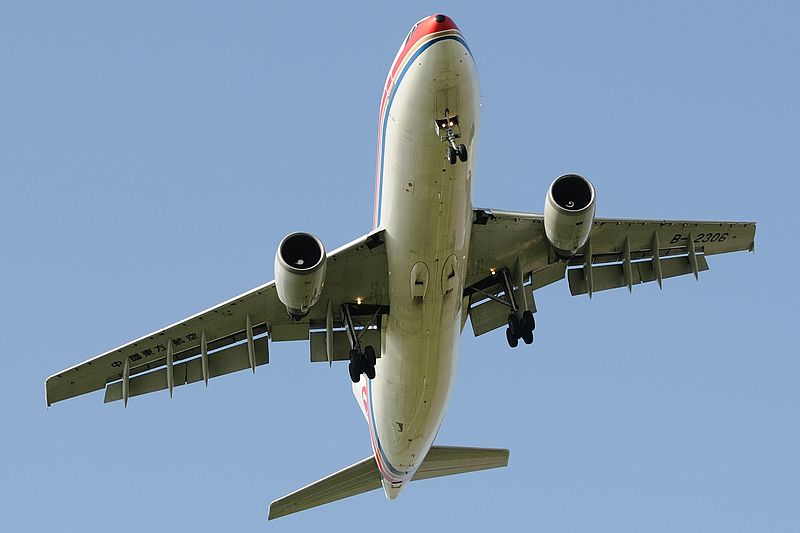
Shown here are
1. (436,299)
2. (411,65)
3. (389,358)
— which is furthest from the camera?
(389,358)

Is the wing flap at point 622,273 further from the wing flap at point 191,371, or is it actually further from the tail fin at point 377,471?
the wing flap at point 191,371

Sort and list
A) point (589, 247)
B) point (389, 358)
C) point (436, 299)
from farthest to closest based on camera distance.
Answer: point (589, 247), point (389, 358), point (436, 299)

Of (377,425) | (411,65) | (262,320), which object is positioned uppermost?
(411,65)

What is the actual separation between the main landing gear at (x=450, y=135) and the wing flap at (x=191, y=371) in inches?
301

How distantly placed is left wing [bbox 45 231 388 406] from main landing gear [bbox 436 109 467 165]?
3974 mm

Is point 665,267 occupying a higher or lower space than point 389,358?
higher

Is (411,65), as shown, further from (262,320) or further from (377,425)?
(377,425)

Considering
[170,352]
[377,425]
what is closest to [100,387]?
[170,352]

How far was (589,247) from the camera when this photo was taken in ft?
94.6

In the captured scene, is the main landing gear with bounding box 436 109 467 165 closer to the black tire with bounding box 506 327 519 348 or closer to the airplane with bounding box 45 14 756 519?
the airplane with bounding box 45 14 756 519

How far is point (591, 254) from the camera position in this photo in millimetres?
29000

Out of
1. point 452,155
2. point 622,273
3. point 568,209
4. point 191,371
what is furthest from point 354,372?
point 622,273

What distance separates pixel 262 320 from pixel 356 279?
2503 mm

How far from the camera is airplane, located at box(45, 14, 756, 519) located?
23188 millimetres
